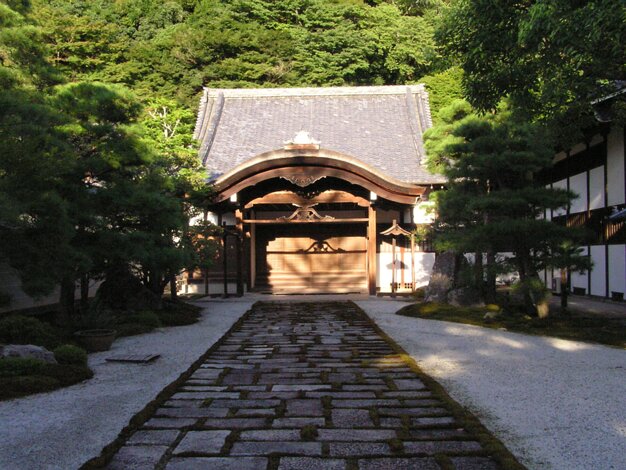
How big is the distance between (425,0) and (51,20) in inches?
856

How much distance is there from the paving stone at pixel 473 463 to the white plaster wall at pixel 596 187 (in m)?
12.0

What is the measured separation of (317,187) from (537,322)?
8.31 m

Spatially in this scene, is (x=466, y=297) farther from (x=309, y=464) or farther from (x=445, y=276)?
(x=309, y=464)

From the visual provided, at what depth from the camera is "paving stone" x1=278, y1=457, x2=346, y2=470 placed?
11.0ft

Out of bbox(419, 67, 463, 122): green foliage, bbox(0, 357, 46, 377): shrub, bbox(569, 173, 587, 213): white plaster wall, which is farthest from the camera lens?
bbox(419, 67, 463, 122): green foliage

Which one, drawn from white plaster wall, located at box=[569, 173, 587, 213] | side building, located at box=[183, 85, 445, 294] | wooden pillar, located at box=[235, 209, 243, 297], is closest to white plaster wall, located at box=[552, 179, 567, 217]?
white plaster wall, located at box=[569, 173, 587, 213]

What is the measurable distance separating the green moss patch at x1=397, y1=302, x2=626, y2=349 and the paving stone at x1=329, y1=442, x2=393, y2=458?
5709 millimetres

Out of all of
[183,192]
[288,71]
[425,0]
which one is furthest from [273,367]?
[425,0]

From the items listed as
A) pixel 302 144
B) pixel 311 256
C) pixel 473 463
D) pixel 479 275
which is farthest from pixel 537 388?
pixel 311 256

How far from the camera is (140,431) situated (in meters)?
4.03

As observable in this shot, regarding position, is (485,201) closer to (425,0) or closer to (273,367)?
(273,367)

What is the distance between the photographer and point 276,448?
3668 millimetres

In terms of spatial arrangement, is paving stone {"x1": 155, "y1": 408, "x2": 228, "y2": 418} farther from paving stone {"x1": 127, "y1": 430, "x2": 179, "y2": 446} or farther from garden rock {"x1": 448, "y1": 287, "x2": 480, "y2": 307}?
garden rock {"x1": 448, "y1": 287, "x2": 480, "y2": 307}

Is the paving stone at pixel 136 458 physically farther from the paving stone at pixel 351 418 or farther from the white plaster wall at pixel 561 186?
the white plaster wall at pixel 561 186
